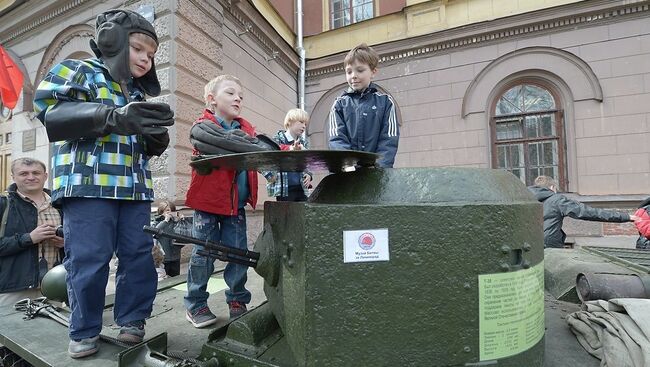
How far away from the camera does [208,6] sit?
6.29 m

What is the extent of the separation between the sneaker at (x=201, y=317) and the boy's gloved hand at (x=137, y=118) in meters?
1.02

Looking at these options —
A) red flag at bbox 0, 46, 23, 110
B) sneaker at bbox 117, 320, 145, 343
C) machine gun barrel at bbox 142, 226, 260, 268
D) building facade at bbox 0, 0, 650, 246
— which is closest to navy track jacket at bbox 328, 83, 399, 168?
machine gun barrel at bbox 142, 226, 260, 268

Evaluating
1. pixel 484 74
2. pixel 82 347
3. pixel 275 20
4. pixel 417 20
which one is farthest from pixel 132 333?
pixel 417 20

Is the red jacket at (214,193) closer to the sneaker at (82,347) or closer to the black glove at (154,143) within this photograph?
the black glove at (154,143)

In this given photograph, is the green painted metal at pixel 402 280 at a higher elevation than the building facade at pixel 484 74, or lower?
lower

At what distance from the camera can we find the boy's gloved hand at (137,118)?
1.55 meters

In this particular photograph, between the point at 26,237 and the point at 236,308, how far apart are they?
1.75 metres

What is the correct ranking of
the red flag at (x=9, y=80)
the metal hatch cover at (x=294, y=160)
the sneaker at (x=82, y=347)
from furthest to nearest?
the red flag at (x=9, y=80)
the sneaker at (x=82, y=347)
the metal hatch cover at (x=294, y=160)

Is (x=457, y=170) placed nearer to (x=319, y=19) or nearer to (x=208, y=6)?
(x=208, y=6)

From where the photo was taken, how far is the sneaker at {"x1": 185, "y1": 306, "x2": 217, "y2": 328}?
207 centimetres

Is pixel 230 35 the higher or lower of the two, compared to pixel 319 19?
lower

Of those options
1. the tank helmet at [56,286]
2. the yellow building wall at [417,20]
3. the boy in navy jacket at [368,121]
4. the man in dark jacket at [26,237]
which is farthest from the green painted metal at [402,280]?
the yellow building wall at [417,20]

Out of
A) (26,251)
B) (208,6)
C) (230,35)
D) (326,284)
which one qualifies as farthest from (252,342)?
(230,35)

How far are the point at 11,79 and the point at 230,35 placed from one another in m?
4.12
